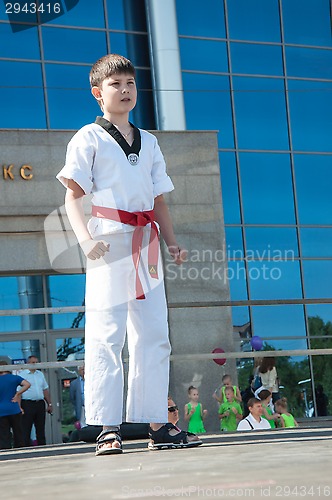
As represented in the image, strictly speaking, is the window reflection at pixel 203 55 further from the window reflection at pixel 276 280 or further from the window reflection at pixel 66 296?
the window reflection at pixel 66 296

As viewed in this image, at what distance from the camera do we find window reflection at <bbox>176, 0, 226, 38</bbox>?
19.2 m

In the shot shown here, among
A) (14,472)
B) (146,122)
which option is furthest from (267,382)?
(14,472)

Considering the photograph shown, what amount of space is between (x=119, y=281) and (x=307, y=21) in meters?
17.4

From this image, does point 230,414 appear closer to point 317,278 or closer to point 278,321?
point 278,321

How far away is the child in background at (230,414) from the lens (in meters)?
10.8

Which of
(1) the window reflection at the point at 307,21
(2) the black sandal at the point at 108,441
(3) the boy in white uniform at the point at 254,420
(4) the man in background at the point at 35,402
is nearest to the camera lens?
(2) the black sandal at the point at 108,441

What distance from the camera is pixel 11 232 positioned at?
Answer: 15281 millimetres

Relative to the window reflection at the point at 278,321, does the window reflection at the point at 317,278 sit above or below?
above

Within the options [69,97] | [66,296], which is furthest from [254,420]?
[69,97]

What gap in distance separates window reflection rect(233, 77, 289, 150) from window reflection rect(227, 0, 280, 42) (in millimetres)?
926

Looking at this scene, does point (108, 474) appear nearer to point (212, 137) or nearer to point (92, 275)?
point (92, 275)

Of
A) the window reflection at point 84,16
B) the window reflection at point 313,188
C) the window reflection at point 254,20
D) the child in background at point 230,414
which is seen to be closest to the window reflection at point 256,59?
the window reflection at point 254,20

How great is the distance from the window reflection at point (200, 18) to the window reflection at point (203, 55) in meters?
0.18

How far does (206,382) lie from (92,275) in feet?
37.2
